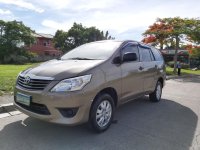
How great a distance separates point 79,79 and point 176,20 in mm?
19592

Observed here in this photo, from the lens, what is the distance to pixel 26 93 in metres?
4.24

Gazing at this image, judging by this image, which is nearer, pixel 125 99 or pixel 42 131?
pixel 42 131

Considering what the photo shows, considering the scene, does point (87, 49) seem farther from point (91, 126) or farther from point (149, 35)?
point (149, 35)

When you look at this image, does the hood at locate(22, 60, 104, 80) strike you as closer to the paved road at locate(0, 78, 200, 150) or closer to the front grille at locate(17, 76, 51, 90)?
the front grille at locate(17, 76, 51, 90)

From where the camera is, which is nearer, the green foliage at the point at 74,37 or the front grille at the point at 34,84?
the front grille at the point at 34,84

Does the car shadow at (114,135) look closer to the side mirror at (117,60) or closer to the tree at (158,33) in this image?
the side mirror at (117,60)

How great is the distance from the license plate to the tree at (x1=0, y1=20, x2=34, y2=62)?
108 ft

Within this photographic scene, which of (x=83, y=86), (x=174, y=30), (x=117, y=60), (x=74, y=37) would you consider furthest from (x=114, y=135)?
(x=74, y=37)

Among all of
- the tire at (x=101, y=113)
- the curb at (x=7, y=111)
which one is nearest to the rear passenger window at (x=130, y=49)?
the tire at (x=101, y=113)

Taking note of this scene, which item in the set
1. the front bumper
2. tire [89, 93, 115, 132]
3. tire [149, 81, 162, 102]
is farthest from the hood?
tire [149, 81, 162, 102]

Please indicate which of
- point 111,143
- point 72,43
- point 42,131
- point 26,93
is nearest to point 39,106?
point 26,93

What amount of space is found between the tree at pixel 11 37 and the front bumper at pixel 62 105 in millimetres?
33485

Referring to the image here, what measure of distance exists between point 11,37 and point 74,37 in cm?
1267

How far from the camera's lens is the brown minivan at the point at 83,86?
399 centimetres
